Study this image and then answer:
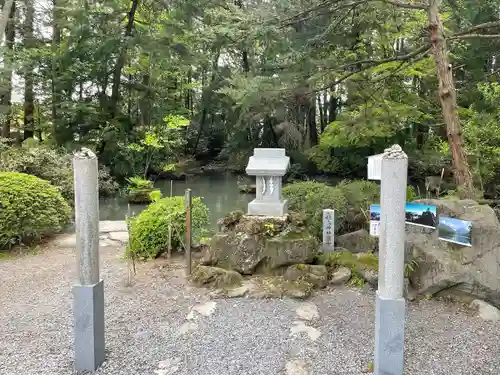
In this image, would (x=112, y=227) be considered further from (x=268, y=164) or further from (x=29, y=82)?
(x=29, y=82)

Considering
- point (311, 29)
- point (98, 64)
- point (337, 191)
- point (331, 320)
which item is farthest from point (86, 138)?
point (331, 320)

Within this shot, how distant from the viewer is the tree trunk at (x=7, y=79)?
10336mm

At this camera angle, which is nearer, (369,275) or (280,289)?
(280,289)

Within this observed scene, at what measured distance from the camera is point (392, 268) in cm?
262

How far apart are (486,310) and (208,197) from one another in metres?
9.69

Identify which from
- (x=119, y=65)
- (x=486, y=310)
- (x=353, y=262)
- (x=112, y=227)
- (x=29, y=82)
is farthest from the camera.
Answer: (x=119, y=65)

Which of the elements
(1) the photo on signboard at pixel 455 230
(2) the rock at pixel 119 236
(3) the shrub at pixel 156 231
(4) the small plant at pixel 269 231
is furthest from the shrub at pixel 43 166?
(1) the photo on signboard at pixel 455 230

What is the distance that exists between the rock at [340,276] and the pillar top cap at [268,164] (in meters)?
1.29

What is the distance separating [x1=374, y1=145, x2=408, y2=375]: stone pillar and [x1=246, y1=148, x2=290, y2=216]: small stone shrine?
2217mm

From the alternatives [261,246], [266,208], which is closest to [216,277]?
[261,246]

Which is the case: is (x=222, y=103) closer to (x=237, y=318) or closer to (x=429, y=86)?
(x=429, y=86)

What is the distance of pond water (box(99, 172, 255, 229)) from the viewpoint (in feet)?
33.3

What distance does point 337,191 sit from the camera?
6.38 m

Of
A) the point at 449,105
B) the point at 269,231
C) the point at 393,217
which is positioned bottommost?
the point at 269,231
